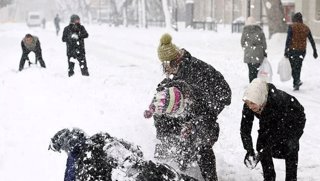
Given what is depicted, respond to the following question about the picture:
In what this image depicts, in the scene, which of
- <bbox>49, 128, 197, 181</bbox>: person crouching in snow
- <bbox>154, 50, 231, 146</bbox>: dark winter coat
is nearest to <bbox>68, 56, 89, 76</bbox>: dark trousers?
<bbox>154, 50, 231, 146</bbox>: dark winter coat

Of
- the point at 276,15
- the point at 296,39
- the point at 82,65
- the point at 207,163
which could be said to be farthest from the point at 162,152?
the point at 276,15

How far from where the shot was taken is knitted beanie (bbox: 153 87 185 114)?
4375 millimetres

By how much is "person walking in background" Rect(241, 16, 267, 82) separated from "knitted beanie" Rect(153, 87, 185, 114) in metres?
7.11

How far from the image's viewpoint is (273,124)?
15.7 feet

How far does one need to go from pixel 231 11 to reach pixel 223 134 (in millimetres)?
40670

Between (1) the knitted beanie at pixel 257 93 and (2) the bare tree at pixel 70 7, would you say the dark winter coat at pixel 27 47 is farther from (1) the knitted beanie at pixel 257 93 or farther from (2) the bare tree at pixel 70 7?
(2) the bare tree at pixel 70 7

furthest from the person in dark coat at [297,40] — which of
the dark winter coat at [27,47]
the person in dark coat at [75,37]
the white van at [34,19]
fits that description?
the white van at [34,19]

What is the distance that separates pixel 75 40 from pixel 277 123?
9.34 m

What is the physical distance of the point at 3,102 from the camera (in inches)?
414

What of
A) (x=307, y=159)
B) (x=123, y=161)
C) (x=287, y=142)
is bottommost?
(x=307, y=159)

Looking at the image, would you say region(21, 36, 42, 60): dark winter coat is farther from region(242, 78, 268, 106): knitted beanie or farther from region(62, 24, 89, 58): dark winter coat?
region(242, 78, 268, 106): knitted beanie

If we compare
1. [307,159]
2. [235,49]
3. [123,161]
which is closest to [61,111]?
[307,159]

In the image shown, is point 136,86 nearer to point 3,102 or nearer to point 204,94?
point 3,102

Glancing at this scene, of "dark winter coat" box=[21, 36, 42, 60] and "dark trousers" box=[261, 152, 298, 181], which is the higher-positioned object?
"dark winter coat" box=[21, 36, 42, 60]
